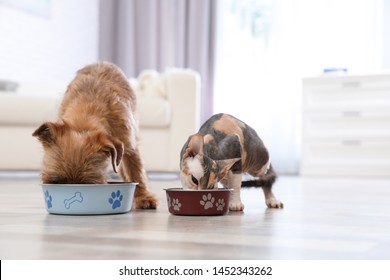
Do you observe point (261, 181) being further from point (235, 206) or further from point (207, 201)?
point (207, 201)

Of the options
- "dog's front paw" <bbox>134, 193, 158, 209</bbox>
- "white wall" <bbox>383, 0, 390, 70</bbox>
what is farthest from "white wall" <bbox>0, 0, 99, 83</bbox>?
"dog's front paw" <bbox>134, 193, 158, 209</bbox>

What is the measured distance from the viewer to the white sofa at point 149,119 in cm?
434

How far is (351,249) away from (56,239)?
0.66 metres

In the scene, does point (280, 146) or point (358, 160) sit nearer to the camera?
point (358, 160)

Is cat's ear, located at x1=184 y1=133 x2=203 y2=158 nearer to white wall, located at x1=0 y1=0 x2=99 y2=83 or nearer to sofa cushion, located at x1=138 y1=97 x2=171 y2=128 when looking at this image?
sofa cushion, located at x1=138 y1=97 x2=171 y2=128

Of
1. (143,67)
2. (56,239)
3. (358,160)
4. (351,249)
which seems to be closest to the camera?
(351,249)

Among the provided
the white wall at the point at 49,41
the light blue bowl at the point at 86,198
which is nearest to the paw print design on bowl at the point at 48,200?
the light blue bowl at the point at 86,198

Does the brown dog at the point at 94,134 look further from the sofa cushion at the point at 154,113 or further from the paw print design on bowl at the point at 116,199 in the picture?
the sofa cushion at the point at 154,113

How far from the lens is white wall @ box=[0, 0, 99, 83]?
6012 mm

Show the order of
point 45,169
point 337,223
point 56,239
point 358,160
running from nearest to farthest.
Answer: point 56,239, point 337,223, point 45,169, point 358,160

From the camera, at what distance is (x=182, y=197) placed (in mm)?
1995

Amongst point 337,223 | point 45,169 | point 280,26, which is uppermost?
point 280,26

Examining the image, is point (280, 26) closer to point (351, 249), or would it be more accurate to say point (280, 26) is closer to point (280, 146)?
point (280, 146)

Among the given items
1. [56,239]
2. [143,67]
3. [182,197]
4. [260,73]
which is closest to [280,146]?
[260,73]
